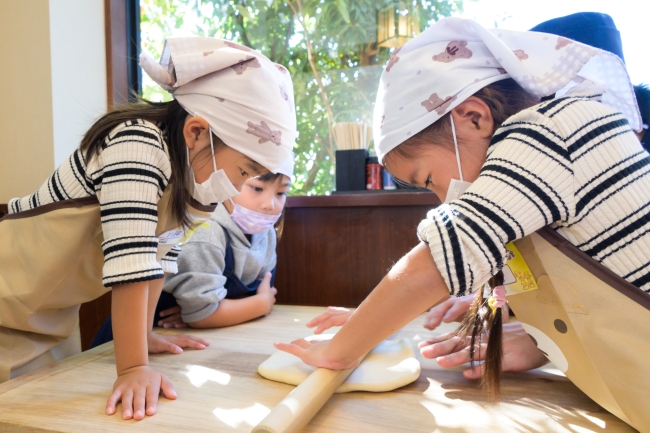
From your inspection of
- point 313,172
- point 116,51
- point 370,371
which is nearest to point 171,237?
point 370,371

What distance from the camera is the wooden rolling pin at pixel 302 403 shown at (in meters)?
0.51

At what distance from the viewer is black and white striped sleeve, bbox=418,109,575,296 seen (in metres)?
0.54

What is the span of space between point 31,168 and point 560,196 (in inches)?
59.4

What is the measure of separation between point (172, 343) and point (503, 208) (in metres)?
0.71

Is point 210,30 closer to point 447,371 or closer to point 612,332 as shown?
point 447,371

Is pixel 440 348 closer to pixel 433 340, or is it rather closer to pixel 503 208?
pixel 433 340

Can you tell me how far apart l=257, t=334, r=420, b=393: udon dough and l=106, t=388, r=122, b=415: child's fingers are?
21 cm

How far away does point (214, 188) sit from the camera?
0.95m

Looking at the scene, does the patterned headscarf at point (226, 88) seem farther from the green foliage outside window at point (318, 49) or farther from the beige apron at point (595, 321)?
the green foliage outside window at point (318, 49)

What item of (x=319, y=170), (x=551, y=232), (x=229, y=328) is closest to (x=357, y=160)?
(x=319, y=170)

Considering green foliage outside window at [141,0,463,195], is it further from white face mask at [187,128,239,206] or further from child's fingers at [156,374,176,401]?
child's fingers at [156,374,176,401]

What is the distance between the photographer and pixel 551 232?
0.58m

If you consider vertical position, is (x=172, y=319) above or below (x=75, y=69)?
below

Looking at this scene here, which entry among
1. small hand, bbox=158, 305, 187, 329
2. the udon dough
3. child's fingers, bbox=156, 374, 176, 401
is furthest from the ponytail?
small hand, bbox=158, 305, 187, 329
